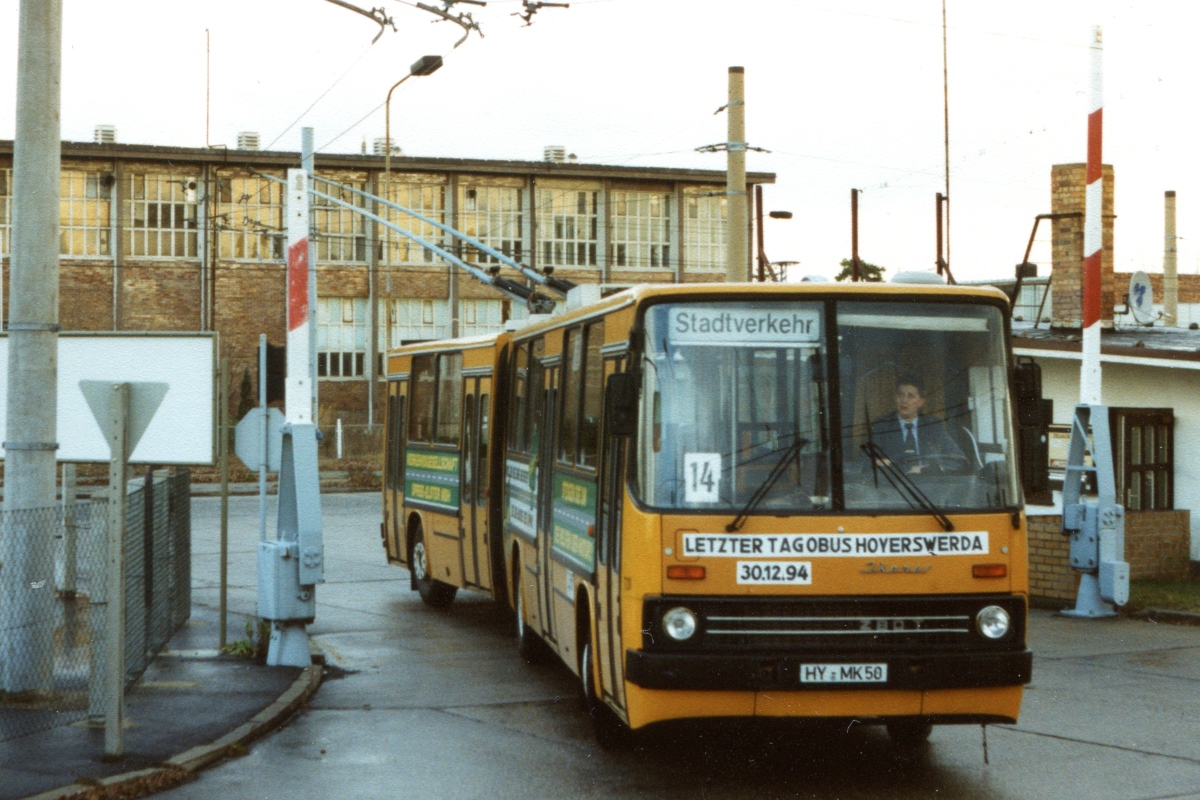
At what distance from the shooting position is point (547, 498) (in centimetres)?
1146

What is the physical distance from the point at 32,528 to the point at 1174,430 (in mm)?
13881

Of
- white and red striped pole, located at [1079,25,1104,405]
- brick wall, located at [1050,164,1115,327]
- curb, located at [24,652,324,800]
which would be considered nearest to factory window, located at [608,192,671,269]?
brick wall, located at [1050,164,1115,327]

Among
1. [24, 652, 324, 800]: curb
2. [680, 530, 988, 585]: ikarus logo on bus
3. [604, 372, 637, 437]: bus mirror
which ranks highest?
[604, 372, 637, 437]: bus mirror

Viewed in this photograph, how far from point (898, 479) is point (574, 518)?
8.37 feet

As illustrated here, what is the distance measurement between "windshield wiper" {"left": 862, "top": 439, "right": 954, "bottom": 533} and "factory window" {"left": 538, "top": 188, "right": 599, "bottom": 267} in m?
57.1

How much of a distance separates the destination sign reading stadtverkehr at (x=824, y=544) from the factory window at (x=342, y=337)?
54.4m

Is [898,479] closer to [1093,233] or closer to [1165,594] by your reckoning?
[1093,233]

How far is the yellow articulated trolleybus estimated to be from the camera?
26.5 feet

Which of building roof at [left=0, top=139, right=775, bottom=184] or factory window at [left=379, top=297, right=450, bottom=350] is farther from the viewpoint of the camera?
factory window at [left=379, top=297, right=450, bottom=350]

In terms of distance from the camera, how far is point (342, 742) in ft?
32.0

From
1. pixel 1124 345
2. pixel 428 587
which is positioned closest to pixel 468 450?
pixel 428 587

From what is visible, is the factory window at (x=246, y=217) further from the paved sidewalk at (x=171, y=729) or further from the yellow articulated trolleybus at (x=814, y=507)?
the yellow articulated trolleybus at (x=814, y=507)

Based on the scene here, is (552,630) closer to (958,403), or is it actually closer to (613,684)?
(613,684)

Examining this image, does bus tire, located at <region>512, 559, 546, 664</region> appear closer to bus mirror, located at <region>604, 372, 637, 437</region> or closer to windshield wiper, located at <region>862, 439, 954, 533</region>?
bus mirror, located at <region>604, 372, 637, 437</region>
